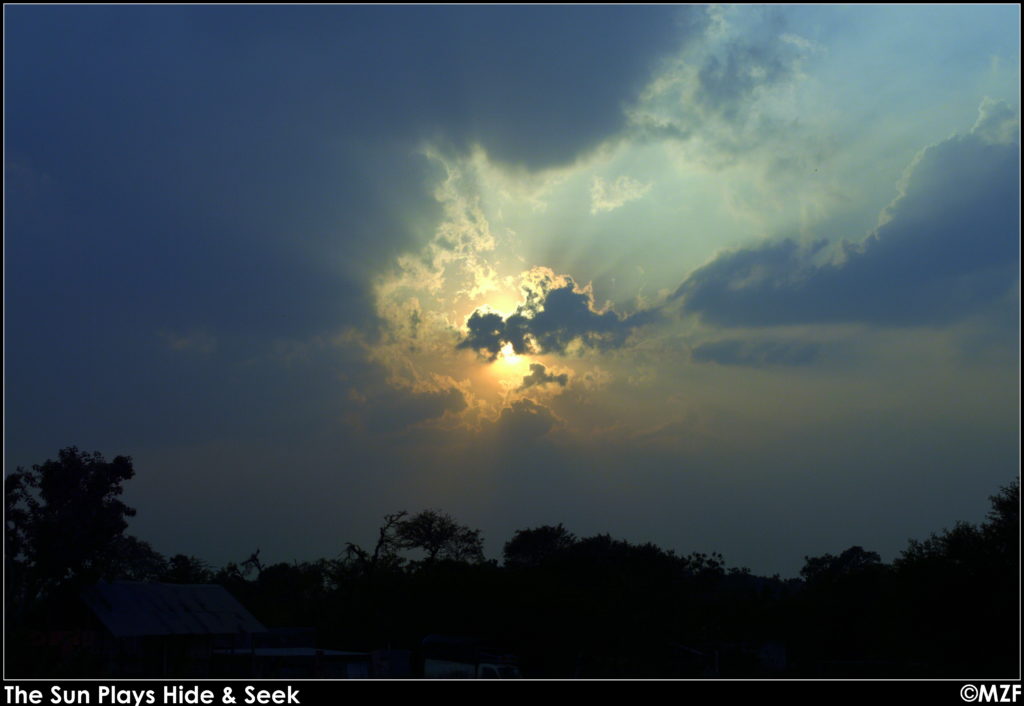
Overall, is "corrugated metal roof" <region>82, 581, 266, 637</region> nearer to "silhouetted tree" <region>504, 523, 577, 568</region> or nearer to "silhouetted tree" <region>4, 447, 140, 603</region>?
"silhouetted tree" <region>4, 447, 140, 603</region>

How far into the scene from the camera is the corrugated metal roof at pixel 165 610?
37.6 metres

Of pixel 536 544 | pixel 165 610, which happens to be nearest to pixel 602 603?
pixel 165 610

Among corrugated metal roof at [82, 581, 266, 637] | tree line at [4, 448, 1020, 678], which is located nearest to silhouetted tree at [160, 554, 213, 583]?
tree line at [4, 448, 1020, 678]

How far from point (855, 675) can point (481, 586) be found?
22969 millimetres

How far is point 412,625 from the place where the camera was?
58.7 meters

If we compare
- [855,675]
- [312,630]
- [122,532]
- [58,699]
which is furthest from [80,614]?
[855,675]

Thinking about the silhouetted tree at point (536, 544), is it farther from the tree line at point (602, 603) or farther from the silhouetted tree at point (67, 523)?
the silhouetted tree at point (67, 523)

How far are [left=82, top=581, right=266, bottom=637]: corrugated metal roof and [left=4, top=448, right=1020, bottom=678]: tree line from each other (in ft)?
4.70

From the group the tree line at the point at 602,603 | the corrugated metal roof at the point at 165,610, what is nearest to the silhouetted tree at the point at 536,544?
the tree line at the point at 602,603

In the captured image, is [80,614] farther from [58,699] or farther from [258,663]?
[58,699]

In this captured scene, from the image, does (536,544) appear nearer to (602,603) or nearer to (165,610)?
(602,603)

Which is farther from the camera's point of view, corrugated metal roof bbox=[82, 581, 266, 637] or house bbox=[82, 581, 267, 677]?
corrugated metal roof bbox=[82, 581, 266, 637]

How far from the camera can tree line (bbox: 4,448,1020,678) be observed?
40.2 metres

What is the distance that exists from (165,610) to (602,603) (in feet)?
93.6
